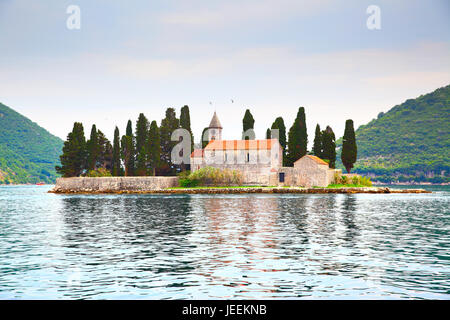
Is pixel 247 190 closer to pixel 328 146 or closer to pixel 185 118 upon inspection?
pixel 328 146

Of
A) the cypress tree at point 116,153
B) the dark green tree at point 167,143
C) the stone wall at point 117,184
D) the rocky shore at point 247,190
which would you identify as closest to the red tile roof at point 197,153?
the dark green tree at point 167,143

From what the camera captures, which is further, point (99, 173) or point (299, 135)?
point (99, 173)

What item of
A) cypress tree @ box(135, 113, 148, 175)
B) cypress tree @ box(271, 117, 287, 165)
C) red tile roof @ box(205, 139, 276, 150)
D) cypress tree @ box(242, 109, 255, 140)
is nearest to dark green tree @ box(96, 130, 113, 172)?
cypress tree @ box(135, 113, 148, 175)

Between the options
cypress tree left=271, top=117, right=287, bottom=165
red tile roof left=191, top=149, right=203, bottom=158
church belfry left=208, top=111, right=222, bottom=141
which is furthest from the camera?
church belfry left=208, top=111, right=222, bottom=141

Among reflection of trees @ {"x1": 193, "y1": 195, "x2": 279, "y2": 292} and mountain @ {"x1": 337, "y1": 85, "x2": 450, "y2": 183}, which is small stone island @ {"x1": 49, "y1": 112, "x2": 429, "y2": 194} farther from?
mountain @ {"x1": 337, "y1": 85, "x2": 450, "y2": 183}

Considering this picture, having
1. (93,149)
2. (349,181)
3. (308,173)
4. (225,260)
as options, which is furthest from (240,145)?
(225,260)

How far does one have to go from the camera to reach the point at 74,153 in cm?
7850

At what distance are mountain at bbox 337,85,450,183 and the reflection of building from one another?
92509 mm

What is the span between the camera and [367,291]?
1149 cm

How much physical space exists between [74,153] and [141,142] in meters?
11.3

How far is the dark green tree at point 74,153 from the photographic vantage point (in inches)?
3088

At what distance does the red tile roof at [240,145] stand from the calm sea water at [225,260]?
49944 millimetres

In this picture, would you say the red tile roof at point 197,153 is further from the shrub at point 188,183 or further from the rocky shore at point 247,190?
the rocky shore at point 247,190

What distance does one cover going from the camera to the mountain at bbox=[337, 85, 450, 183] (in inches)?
6161
